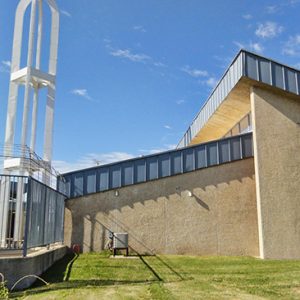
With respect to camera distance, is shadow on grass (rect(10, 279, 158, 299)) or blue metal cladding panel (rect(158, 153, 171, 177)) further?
blue metal cladding panel (rect(158, 153, 171, 177))

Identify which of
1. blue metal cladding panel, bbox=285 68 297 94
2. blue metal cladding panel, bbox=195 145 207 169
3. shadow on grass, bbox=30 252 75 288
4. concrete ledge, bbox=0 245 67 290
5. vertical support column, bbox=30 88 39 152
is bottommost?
shadow on grass, bbox=30 252 75 288

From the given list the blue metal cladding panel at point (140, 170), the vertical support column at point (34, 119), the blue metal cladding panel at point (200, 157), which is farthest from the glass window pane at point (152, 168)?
the vertical support column at point (34, 119)

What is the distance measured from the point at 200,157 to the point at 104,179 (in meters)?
4.43

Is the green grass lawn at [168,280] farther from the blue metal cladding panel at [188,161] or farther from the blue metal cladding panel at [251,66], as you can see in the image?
the blue metal cladding panel at [251,66]

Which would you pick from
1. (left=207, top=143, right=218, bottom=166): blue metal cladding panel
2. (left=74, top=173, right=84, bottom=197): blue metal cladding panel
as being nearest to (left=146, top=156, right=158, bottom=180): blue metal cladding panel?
(left=207, top=143, right=218, bottom=166): blue metal cladding panel

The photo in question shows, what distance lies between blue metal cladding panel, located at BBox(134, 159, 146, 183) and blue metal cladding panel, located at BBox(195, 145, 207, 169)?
2.39 m

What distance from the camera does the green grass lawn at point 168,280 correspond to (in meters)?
7.90

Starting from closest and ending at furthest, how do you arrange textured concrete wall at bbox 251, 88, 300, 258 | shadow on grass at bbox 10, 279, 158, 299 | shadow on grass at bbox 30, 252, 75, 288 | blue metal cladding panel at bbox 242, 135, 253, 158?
shadow on grass at bbox 10, 279, 158, 299
shadow on grass at bbox 30, 252, 75, 288
textured concrete wall at bbox 251, 88, 300, 258
blue metal cladding panel at bbox 242, 135, 253, 158

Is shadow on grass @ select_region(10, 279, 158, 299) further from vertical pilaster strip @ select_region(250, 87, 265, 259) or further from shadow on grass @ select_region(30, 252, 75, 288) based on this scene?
vertical pilaster strip @ select_region(250, 87, 265, 259)

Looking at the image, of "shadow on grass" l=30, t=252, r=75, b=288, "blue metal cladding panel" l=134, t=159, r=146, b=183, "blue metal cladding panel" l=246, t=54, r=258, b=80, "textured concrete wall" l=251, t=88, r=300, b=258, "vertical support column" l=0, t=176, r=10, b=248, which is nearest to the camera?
"shadow on grass" l=30, t=252, r=75, b=288

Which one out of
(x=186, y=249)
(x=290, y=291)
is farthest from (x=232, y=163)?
(x=290, y=291)

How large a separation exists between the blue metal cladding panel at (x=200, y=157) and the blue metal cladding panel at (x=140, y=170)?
2389 mm

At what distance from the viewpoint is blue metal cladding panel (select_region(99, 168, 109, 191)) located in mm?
16891

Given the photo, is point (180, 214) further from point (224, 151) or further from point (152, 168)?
point (224, 151)
